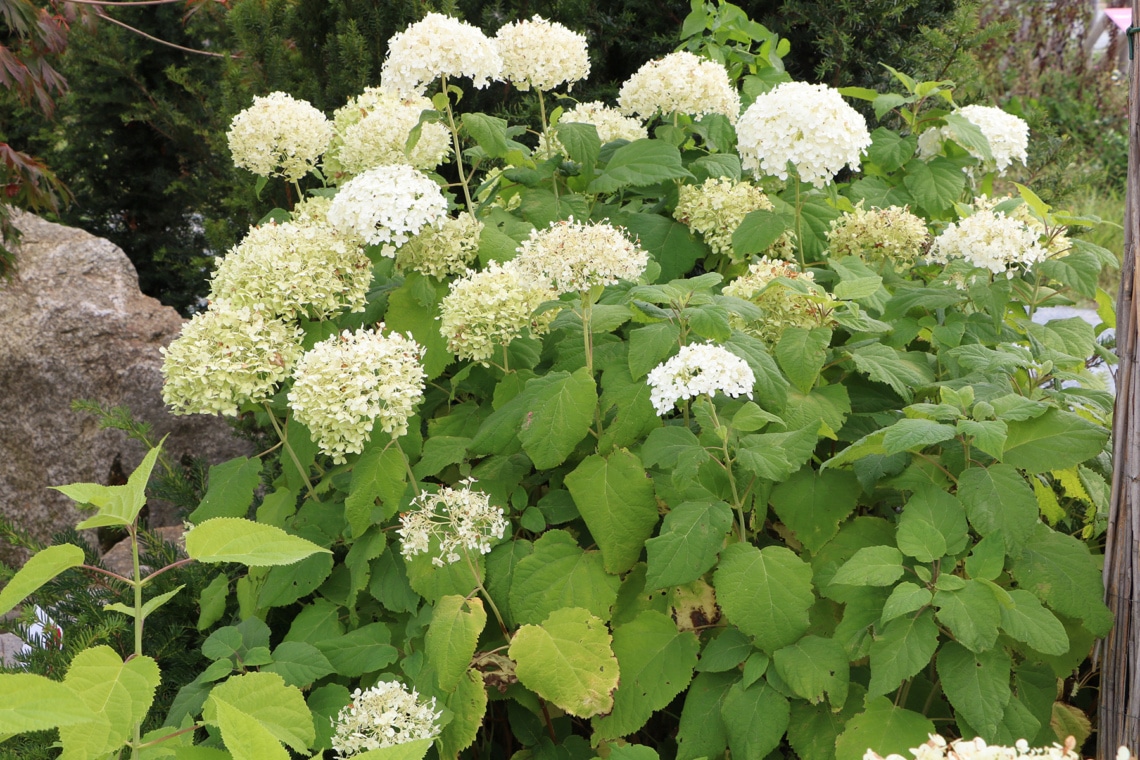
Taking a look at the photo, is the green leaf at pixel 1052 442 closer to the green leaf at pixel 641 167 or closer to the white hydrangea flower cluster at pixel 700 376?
the white hydrangea flower cluster at pixel 700 376

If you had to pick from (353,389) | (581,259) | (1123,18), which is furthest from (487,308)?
(1123,18)

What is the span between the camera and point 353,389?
178 centimetres

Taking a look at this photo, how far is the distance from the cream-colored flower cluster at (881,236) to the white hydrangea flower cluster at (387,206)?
1067 millimetres

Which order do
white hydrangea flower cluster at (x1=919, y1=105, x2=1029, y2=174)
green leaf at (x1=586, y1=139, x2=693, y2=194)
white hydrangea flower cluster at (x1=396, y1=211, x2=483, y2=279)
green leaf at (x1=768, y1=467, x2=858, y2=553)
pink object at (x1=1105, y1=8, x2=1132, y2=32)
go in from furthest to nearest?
white hydrangea flower cluster at (x1=919, y1=105, x2=1029, y2=174)
green leaf at (x1=586, y1=139, x2=693, y2=194)
white hydrangea flower cluster at (x1=396, y1=211, x2=483, y2=279)
green leaf at (x1=768, y1=467, x2=858, y2=553)
pink object at (x1=1105, y1=8, x2=1132, y2=32)

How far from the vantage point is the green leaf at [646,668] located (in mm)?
1816

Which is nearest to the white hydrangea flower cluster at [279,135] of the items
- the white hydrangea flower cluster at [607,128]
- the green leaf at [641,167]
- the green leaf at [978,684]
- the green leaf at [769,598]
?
the white hydrangea flower cluster at [607,128]

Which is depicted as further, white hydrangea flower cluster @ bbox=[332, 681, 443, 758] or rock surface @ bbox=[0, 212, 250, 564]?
rock surface @ bbox=[0, 212, 250, 564]

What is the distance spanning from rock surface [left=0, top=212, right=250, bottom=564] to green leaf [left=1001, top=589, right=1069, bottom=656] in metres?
3.58

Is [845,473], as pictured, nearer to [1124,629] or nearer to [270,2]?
[1124,629]

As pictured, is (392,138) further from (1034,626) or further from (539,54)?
(1034,626)

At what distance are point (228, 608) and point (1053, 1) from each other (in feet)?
39.2

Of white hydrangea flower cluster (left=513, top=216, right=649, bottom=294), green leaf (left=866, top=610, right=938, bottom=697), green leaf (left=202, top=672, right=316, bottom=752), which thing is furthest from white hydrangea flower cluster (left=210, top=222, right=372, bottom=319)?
green leaf (left=866, top=610, right=938, bottom=697)

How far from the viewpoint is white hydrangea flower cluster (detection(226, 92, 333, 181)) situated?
2607mm

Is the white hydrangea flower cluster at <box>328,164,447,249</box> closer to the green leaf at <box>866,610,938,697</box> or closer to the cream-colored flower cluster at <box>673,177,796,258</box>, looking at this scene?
the cream-colored flower cluster at <box>673,177,796,258</box>
